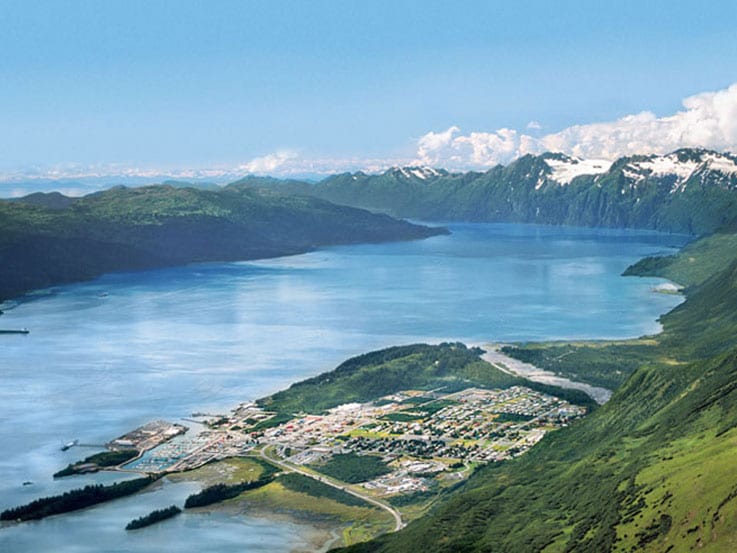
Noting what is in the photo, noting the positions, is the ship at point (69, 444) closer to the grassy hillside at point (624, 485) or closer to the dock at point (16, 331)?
the grassy hillside at point (624, 485)

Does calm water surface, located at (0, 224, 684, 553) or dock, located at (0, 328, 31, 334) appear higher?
dock, located at (0, 328, 31, 334)

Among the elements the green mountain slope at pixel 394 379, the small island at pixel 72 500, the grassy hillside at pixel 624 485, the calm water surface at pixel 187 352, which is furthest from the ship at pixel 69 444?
the grassy hillside at pixel 624 485

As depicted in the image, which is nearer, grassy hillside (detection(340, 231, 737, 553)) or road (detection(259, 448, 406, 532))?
grassy hillside (detection(340, 231, 737, 553))

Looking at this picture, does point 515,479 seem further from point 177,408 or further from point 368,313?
point 368,313

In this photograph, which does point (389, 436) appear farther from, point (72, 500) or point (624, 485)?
point (624, 485)

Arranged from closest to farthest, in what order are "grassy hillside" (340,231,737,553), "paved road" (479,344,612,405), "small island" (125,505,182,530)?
"grassy hillside" (340,231,737,553)
"small island" (125,505,182,530)
"paved road" (479,344,612,405)

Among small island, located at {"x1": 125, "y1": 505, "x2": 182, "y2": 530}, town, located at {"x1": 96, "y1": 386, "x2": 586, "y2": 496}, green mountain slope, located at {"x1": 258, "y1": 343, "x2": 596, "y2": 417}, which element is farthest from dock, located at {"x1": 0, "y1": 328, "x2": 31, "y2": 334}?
small island, located at {"x1": 125, "y1": 505, "x2": 182, "y2": 530}

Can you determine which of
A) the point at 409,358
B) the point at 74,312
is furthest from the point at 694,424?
the point at 74,312

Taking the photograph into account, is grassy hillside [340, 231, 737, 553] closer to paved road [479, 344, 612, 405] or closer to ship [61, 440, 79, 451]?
paved road [479, 344, 612, 405]
